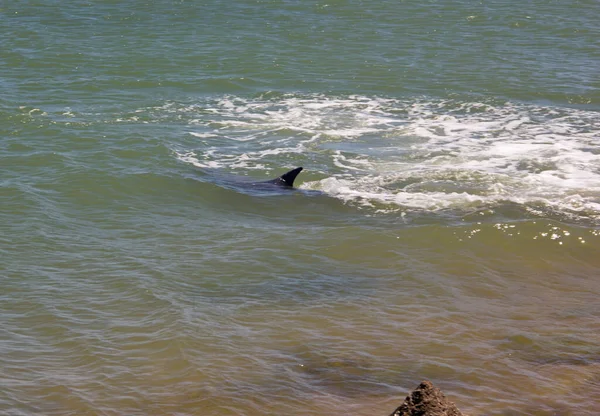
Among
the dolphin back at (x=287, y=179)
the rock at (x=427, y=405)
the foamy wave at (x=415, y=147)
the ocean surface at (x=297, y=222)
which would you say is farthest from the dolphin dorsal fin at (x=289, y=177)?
the rock at (x=427, y=405)

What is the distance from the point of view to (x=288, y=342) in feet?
30.1

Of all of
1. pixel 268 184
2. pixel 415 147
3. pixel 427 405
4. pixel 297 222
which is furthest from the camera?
pixel 415 147

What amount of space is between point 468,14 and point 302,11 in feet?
17.1

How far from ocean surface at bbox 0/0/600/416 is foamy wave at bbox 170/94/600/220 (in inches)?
2.4

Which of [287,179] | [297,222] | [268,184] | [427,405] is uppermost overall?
[427,405]

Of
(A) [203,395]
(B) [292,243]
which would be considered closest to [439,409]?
(A) [203,395]

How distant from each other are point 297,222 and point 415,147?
4.36m

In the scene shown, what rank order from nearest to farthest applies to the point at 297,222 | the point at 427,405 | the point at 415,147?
1. the point at 427,405
2. the point at 297,222
3. the point at 415,147

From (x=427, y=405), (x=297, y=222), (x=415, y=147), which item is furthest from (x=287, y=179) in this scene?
(x=427, y=405)

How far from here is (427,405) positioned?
5.36 meters

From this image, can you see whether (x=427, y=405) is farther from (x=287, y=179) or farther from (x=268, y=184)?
(x=268, y=184)

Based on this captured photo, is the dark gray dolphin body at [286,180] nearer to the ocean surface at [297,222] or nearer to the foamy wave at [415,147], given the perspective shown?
the ocean surface at [297,222]

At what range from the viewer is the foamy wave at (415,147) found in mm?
14094

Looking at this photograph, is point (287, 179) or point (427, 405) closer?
point (427, 405)
